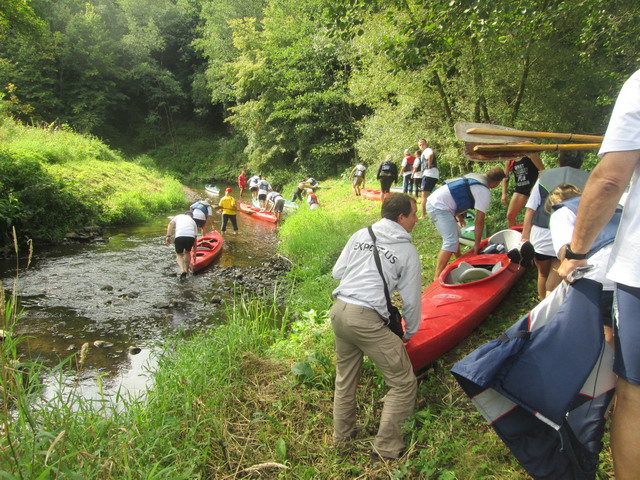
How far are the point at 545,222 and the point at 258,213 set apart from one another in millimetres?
11963

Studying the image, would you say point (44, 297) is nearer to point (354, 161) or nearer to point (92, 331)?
point (92, 331)

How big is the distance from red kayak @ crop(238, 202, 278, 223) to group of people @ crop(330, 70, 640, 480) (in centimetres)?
967

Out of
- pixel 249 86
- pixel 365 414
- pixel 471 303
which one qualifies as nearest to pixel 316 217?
pixel 471 303

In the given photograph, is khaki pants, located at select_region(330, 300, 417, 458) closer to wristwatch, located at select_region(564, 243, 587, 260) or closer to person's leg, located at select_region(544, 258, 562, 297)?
wristwatch, located at select_region(564, 243, 587, 260)

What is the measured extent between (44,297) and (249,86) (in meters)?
19.7

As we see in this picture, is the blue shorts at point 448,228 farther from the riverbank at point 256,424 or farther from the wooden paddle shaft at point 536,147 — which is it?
the wooden paddle shaft at point 536,147

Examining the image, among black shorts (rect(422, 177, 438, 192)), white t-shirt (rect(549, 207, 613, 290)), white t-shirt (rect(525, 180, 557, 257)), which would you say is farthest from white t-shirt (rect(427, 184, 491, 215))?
black shorts (rect(422, 177, 438, 192))

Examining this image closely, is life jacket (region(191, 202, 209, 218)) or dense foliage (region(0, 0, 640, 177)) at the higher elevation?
dense foliage (region(0, 0, 640, 177))

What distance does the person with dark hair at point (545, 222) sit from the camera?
357 centimetres

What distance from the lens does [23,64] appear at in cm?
2752

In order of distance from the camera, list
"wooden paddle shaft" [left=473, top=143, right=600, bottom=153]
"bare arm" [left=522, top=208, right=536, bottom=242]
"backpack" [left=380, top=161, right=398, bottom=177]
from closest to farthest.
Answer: "wooden paddle shaft" [left=473, top=143, right=600, bottom=153]
"bare arm" [left=522, top=208, right=536, bottom=242]
"backpack" [left=380, top=161, right=398, bottom=177]

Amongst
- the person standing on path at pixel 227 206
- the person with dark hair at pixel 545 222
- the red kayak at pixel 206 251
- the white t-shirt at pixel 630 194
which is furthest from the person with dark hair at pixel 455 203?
the person standing on path at pixel 227 206

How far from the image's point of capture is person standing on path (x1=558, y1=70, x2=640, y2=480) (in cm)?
151

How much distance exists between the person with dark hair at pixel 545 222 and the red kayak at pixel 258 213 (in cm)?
1068
